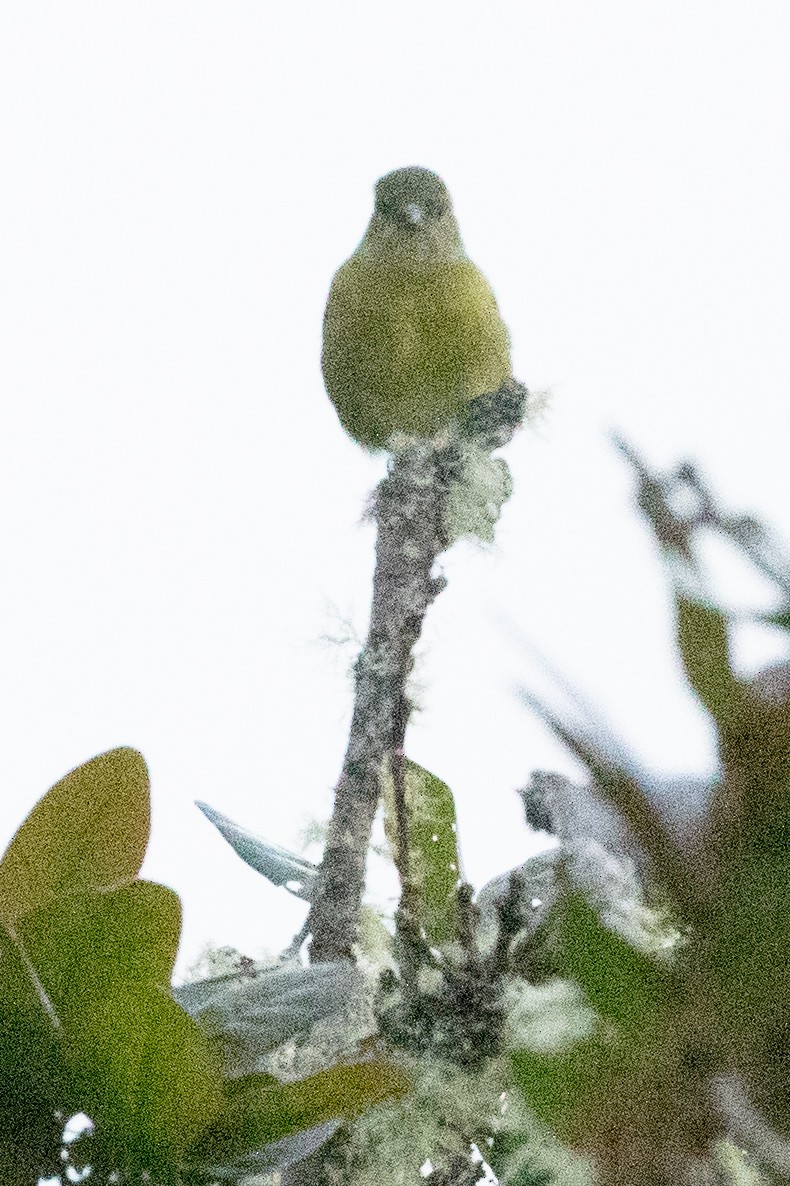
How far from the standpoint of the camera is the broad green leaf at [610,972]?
0.74ft

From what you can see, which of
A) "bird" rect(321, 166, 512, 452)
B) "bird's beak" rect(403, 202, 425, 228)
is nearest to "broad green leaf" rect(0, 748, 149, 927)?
"bird" rect(321, 166, 512, 452)

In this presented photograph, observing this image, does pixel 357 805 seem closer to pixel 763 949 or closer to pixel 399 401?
pixel 763 949

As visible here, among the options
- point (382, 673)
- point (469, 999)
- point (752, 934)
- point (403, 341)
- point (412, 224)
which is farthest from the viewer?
point (412, 224)

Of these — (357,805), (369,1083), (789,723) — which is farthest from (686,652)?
(357,805)

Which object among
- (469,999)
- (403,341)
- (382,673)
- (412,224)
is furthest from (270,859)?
(412,224)

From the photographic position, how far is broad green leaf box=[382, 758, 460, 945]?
36 centimetres

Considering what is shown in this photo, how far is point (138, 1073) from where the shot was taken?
0.33 metres

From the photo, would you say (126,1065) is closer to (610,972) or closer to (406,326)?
(610,972)

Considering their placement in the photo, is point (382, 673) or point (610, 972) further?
point (382, 673)

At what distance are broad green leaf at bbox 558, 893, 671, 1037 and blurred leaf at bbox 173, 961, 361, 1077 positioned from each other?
130 mm

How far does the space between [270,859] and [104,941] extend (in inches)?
7.4

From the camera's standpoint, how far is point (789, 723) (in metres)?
0.21

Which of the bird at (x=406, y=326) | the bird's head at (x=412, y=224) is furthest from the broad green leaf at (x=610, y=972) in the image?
the bird's head at (x=412, y=224)

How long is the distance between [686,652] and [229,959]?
30cm
